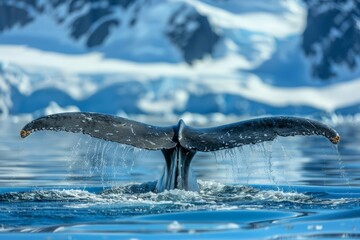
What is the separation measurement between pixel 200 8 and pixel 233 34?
3025 cm

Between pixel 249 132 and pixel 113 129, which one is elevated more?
pixel 113 129

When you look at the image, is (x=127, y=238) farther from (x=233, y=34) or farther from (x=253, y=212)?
(x=233, y=34)

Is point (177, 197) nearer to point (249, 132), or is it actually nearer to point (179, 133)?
point (179, 133)

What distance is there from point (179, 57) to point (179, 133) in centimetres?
13181

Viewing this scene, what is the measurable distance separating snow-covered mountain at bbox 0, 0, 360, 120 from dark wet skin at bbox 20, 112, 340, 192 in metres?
84.2

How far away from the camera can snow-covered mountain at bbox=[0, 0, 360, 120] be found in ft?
320

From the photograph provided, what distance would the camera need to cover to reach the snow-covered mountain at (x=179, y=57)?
97438 mm

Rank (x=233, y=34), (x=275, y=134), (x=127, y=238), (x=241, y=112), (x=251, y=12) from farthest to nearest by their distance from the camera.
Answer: (x=251, y=12) → (x=233, y=34) → (x=241, y=112) → (x=275, y=134) → (x=127, y=238)

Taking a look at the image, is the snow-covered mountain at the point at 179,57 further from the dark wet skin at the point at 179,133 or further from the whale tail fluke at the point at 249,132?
the whale tail fluke at the point at 249,132

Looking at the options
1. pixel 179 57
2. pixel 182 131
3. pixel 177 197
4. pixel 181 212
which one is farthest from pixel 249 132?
pixel 179 57

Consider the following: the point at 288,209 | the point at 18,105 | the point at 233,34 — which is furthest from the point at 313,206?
the point at 233,34

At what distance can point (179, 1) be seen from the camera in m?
145

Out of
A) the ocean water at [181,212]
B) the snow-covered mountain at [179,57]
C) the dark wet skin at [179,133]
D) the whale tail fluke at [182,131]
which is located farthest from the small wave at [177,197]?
the snow-covered mountain at [179,57]

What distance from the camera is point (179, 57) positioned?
460ft
